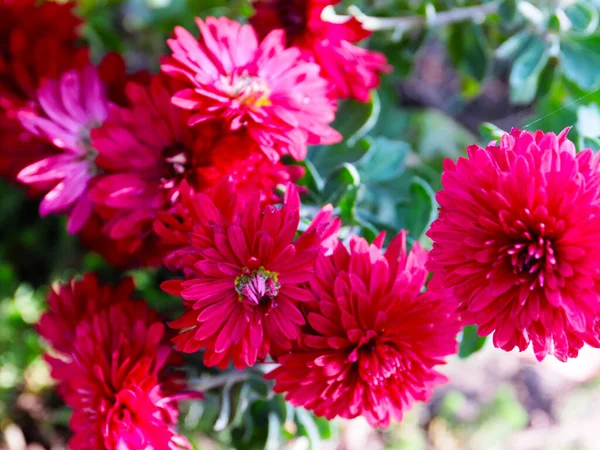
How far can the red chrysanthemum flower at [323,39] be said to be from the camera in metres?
0.96

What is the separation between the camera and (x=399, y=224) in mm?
1110

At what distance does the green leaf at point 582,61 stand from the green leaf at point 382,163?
1.07 feet

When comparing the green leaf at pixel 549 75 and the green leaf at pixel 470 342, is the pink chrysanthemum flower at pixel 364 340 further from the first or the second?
the green leaf at pixel 549 75

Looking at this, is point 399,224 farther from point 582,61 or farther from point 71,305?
point 71,305

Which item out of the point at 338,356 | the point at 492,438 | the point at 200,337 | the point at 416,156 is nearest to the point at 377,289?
the point at 338,356

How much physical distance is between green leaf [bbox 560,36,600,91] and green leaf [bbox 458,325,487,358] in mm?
485

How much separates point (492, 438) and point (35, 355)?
1.14 metres

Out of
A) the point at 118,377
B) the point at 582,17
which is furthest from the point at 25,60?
the point at 582,17

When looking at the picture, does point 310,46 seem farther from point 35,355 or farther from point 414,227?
point 35,355

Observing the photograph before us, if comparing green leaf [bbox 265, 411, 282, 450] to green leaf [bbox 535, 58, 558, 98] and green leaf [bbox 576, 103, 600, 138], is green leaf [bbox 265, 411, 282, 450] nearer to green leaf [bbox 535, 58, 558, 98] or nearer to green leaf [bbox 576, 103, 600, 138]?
green leaf [bbox 576, 103, 600, 138]

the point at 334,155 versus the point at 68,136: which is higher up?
the point at 68,136

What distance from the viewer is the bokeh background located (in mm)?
1037

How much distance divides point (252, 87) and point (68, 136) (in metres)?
0.37

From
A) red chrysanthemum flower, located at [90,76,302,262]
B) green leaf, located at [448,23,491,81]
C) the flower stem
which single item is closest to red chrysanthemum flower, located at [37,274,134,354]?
red chrysanthemum flower, located at [90,76,302,262]
